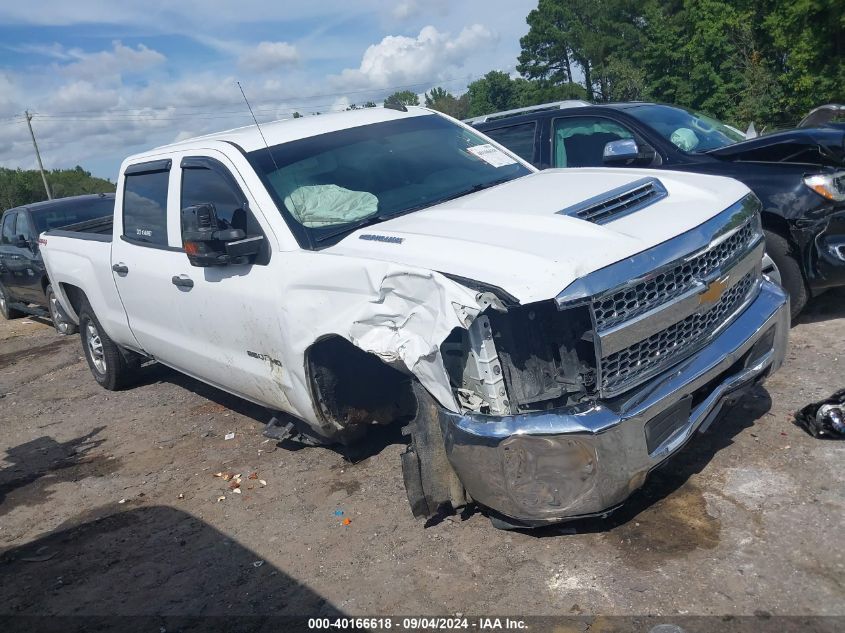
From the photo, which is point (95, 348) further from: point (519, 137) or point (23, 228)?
point (23, 228)

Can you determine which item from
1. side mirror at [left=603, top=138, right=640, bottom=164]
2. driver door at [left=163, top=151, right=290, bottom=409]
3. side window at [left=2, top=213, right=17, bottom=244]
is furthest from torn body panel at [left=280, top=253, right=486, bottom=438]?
side window at [left=2, top=213, right=17, bottom=244]

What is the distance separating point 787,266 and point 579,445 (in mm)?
3190

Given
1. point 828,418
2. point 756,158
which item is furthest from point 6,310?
point 828,418

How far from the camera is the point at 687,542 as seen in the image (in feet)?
10.6

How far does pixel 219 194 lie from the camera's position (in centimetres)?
452

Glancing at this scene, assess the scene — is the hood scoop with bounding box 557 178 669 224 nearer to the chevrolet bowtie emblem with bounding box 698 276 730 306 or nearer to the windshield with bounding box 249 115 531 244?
the chevrolet bowtie emblem with bounding box 698 276 730 306

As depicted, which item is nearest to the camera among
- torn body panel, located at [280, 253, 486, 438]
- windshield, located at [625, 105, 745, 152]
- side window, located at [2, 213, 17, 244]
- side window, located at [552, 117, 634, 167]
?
torn body panel, located at [280, 253, 486, 438]

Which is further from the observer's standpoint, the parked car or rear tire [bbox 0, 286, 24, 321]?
rear tire [bbox 0, 286, 24, 321]

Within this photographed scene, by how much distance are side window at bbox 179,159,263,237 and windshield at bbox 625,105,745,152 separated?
3570 millimetres

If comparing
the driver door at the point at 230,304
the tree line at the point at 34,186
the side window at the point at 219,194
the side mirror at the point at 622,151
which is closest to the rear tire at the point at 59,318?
the driver door at the point at 230,304

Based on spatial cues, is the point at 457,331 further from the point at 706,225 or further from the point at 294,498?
the point at 294,498

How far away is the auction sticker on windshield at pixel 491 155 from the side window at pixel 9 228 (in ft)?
29.3

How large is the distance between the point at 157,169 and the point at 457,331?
3.15 m

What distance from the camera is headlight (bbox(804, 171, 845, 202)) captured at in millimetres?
5102
